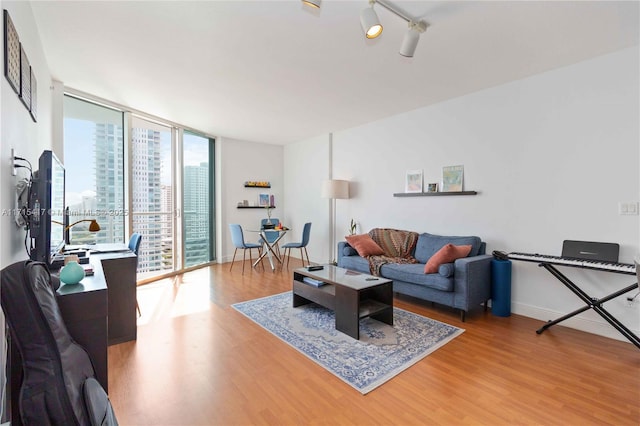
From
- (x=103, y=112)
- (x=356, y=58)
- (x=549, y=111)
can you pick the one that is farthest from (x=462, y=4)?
(x=103, y=112)

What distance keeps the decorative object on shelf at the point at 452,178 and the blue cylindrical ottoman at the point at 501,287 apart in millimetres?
1063

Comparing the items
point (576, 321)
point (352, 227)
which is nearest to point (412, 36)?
point (576, 321)

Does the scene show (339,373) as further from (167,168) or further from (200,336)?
(167,168)

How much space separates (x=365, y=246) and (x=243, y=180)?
3.34 m

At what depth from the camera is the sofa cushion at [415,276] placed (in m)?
3.07

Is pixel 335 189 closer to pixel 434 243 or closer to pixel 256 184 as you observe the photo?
pixel 434 243

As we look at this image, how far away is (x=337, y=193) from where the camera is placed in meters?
5.11

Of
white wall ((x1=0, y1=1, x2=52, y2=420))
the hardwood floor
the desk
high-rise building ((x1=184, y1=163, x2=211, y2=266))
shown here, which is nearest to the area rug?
the hardwood floor

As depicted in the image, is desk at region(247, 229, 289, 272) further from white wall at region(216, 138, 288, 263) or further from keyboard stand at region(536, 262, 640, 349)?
keyboard stand at region(536, 262, 640, 349)

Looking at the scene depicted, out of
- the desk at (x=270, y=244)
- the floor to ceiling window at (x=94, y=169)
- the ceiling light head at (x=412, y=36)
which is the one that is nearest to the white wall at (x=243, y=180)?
the desk at (x=270, y=244)

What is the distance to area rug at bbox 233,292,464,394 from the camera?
2.14m

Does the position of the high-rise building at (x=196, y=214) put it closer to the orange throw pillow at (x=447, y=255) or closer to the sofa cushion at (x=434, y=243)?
the sofa cushion at (x=434, y=243)

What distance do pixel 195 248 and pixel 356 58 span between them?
4.43 metres

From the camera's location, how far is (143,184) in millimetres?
4531
